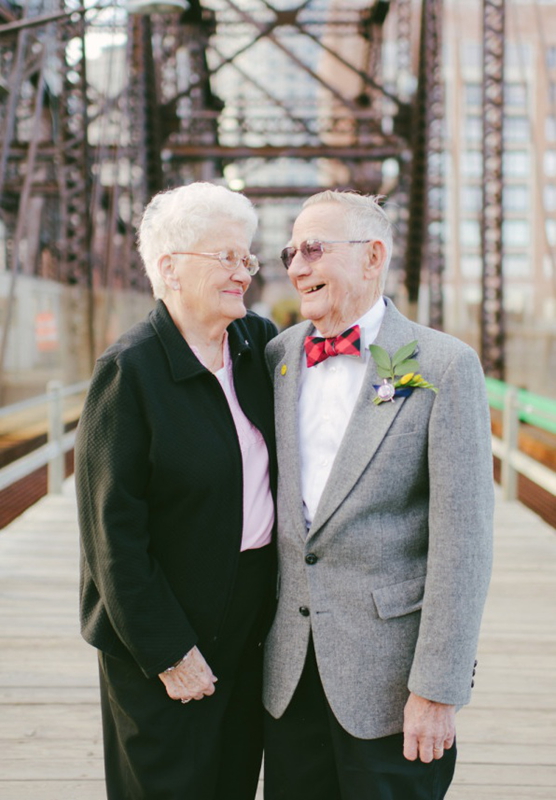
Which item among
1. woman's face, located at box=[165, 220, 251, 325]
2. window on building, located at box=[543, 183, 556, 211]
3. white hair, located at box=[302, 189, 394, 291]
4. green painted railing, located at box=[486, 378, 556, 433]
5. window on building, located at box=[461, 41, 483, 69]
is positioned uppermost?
window on building, located at box=[461, 41, 483, 69]

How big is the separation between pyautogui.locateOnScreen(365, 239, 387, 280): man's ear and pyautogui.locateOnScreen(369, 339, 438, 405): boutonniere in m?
0.19

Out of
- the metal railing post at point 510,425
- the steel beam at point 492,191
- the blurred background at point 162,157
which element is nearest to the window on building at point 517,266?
the blurred background at point 162,157

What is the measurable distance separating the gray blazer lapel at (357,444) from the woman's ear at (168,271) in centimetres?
50

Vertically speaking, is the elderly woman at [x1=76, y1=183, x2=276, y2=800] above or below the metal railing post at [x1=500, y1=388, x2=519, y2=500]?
above

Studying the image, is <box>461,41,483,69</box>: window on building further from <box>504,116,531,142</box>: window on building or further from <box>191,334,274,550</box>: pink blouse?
<box>191,334,274,550</box>: pink blouse

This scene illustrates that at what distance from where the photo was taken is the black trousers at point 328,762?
1889 millimetres

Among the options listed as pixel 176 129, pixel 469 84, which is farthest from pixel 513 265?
pixel 176 129

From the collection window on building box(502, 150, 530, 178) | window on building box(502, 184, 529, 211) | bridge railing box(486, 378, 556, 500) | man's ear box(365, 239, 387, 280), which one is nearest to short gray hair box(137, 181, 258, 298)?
man's ear box(365, 239, 387, 280)

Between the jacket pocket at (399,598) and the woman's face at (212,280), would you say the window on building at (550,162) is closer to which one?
the woman's face at (212,280)

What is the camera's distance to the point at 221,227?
1950 mm

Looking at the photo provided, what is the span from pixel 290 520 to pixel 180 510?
0.81 ft

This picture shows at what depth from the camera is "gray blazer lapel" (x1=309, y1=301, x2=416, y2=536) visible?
6.00ft

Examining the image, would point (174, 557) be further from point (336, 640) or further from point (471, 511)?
point (471, 511)

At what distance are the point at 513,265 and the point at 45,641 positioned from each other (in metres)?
62.9
